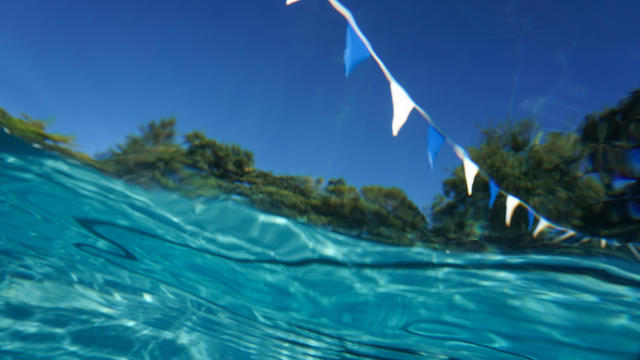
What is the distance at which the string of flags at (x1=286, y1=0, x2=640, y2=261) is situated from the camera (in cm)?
334

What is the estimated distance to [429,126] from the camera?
13.7ft

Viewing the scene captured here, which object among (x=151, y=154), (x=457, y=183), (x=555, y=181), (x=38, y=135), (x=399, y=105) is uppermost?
(x=555, y=181)

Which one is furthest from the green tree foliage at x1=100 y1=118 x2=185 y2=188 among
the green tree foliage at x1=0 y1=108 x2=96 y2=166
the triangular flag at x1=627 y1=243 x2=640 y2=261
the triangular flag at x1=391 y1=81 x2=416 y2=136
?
the triangular flag at x1=627 y1=243 x2=640 y2=261

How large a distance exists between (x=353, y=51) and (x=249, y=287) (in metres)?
8.97

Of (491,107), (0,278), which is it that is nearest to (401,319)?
(491,107)

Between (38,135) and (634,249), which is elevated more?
(634,249)

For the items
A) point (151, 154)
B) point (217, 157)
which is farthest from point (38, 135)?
point (217, 157)

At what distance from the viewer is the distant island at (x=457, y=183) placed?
18.2ft

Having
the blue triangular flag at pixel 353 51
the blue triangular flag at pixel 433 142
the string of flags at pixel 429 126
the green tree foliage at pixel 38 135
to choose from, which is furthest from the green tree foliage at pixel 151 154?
the blue triangular flag at pixel 433 142

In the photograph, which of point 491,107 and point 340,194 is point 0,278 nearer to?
point 340,194

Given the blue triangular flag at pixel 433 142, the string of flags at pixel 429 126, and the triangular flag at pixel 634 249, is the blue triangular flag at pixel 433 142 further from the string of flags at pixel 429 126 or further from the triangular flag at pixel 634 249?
the triangular flag at pixel 634 249

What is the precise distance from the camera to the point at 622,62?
5.30m

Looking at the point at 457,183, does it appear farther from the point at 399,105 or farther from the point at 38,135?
the point at 38,135

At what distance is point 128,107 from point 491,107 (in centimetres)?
890
